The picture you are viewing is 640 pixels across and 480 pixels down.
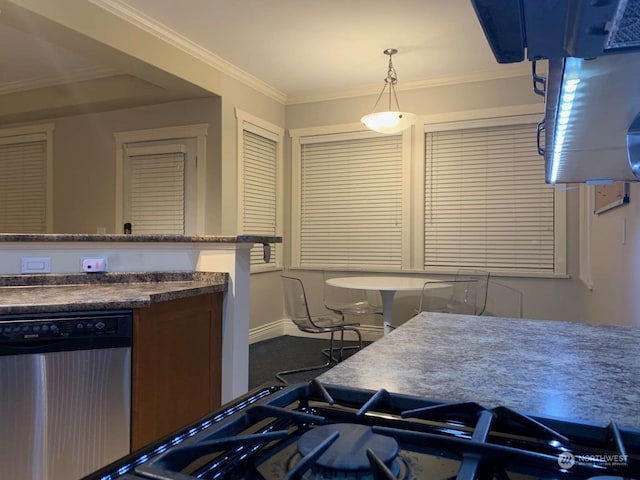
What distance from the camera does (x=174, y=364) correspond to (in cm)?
199

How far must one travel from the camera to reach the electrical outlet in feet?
7.21

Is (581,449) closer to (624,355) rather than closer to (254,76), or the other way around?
(624,355)

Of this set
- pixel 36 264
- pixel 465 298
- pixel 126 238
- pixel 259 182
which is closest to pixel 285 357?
pixel 465 298

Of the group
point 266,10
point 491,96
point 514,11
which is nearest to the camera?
point 514,11

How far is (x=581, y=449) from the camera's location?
605mm

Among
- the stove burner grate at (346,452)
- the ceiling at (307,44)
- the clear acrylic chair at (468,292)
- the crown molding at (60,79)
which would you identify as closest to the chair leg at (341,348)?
the clear acrylic chair at (468,292)

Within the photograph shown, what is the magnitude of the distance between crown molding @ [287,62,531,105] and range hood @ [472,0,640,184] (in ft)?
11.1

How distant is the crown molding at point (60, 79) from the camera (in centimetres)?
452

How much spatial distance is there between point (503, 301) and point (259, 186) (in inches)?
109

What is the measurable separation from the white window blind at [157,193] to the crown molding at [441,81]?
161 cm

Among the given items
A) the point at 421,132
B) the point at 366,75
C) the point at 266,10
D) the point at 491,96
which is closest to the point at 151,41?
the point at 266,10

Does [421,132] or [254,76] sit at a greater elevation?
[254,76]

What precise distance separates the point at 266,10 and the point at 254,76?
136 cm

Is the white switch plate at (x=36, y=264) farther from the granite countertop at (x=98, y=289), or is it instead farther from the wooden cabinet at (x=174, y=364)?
the wooden cabinet at (x=174, y=364)
